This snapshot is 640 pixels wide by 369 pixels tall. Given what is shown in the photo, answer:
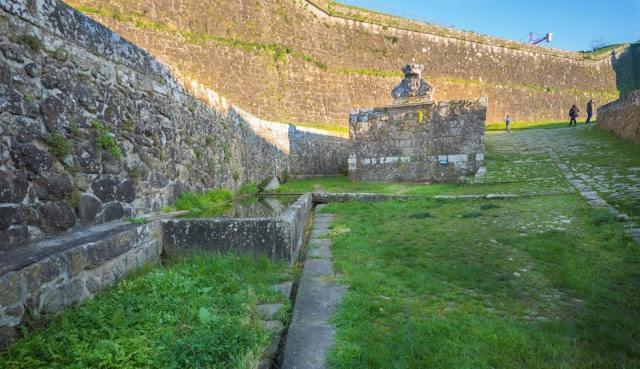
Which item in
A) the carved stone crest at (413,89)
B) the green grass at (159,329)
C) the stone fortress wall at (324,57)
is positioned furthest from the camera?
the stone fortress wall at (324,57)

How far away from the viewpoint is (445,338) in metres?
2.47

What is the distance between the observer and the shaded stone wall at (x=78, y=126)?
2955 mm

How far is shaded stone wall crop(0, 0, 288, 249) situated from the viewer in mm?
2955

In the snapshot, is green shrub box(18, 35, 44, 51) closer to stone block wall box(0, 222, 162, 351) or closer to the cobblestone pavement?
stone block wall box(0, 222, 162, 351)

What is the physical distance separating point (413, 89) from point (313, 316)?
10.9 m

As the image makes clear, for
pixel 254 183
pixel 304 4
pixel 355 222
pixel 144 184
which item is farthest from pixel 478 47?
pixel 144 184

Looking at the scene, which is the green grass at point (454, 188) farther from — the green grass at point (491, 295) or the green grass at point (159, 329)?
the green grass at point (159, 329)

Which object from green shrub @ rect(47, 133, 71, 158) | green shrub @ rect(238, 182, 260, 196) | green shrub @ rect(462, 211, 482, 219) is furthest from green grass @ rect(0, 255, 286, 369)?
green shrub @ rect(238, 182, 260, 196)

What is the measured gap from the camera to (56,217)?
10.8 ft

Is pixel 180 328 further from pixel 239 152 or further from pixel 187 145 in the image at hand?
pixel 239 152

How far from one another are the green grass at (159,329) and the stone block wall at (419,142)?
31.9 feet

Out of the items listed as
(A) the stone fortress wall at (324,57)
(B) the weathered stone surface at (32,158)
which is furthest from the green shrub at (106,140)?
(A) the stone fortress wall at (324,57)

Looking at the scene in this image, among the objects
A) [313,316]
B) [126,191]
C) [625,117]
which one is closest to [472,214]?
[313,316]

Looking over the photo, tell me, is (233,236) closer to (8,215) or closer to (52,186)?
(52,186)
